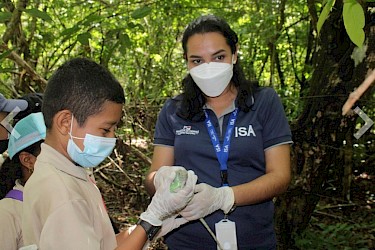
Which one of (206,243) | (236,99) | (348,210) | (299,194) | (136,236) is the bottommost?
(348,210)

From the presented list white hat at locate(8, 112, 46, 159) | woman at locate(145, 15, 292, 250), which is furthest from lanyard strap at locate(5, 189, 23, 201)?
woman at locate(145, 15, 292, 250)

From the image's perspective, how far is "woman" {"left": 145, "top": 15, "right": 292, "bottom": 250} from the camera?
2.00 m

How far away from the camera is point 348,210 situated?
5465 mm

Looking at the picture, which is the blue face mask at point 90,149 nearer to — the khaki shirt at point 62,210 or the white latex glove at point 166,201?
the khaki shirt at point 62,210

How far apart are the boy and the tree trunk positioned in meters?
1.98

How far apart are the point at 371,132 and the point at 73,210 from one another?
577 centimetres

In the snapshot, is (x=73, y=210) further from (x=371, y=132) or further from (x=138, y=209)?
(x=371, y=132)

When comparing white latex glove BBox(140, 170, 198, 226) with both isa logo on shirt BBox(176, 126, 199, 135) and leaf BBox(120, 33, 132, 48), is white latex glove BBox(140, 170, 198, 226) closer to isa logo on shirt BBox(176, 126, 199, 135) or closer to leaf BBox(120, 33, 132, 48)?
isa logo on shirt BBox(176, 126, 199, 135)

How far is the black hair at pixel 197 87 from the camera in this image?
2.20m

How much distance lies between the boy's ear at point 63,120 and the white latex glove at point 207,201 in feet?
1.94

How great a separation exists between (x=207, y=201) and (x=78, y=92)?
2.27 ft

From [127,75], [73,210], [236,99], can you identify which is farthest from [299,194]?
[127,75]

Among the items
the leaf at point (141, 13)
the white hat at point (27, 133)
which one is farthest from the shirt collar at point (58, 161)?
the leaf at point (141, 13)

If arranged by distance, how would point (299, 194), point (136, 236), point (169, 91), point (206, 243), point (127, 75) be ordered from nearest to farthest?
point (136, 236), point (206, 243), point (299, 194), point (169, 91), point (127, 75)
